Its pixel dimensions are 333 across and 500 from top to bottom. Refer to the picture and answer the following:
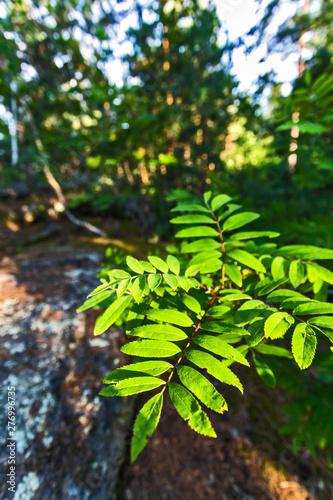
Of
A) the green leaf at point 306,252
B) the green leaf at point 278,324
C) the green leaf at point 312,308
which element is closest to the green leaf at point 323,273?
the green leaf at point 306,252

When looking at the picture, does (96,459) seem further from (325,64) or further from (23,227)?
(23,227)

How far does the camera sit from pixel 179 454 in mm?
2000

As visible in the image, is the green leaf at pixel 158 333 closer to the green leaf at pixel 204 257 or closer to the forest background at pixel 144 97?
the green leaf at pixel 204 257

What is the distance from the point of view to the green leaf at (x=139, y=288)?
0.69 metres

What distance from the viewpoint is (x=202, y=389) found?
1.92ft

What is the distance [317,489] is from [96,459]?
2.12 metres

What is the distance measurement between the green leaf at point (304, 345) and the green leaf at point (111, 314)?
0.58 meters

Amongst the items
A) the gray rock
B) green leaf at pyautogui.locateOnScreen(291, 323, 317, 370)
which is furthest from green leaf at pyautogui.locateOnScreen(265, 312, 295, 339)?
the gray rock

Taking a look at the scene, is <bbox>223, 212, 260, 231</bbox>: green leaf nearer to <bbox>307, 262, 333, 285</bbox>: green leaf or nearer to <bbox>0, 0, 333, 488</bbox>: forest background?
<bbox>307, 262, 333, 285</bbox>: green leaf

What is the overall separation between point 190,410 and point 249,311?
15.1 inches

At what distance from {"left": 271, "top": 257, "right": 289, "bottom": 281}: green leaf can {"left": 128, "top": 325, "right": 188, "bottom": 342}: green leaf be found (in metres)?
0.47

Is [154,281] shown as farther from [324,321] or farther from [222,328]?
[324,321]

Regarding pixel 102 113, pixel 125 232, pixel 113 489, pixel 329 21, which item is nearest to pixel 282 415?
pixel 113 489

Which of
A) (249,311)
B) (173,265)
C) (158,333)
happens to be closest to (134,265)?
(173,265)
